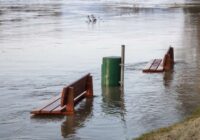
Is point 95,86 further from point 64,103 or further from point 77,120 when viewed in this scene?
point 77,120

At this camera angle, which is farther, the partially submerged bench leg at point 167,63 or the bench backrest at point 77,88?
the partially submerged bench leg at point 167,63

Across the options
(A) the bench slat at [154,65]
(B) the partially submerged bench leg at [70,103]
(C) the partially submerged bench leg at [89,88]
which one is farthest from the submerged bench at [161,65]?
(B) the partially submerged bench leg at [70,103]

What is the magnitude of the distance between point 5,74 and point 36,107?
19.2 feet

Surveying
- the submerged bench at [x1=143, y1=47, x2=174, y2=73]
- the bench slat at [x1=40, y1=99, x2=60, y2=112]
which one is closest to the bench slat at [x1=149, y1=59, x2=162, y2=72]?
the submerged bench at [x1=143, y1=47, x2=174, y2=73]

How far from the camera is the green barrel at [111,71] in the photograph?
15508 mm

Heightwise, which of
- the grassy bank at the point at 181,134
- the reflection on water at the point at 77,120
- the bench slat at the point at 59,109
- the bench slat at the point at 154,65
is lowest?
the reflection on water at the point at 77,120

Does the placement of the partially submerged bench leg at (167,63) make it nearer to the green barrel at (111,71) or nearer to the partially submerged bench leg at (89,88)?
the green barrel at (111,71)

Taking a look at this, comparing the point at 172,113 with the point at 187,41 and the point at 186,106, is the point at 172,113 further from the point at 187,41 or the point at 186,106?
the point at 187,41

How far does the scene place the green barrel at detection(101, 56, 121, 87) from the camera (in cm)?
1551

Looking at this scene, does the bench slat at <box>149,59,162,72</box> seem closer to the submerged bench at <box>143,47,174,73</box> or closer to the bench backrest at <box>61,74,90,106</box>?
the submerged bench at <box>143,47,174,73</box>

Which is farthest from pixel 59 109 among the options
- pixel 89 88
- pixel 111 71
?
pixel 111 71

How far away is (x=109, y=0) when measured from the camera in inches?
4094

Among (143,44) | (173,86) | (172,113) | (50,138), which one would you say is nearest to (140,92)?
(173,86)

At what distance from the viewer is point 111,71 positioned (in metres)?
15.6
